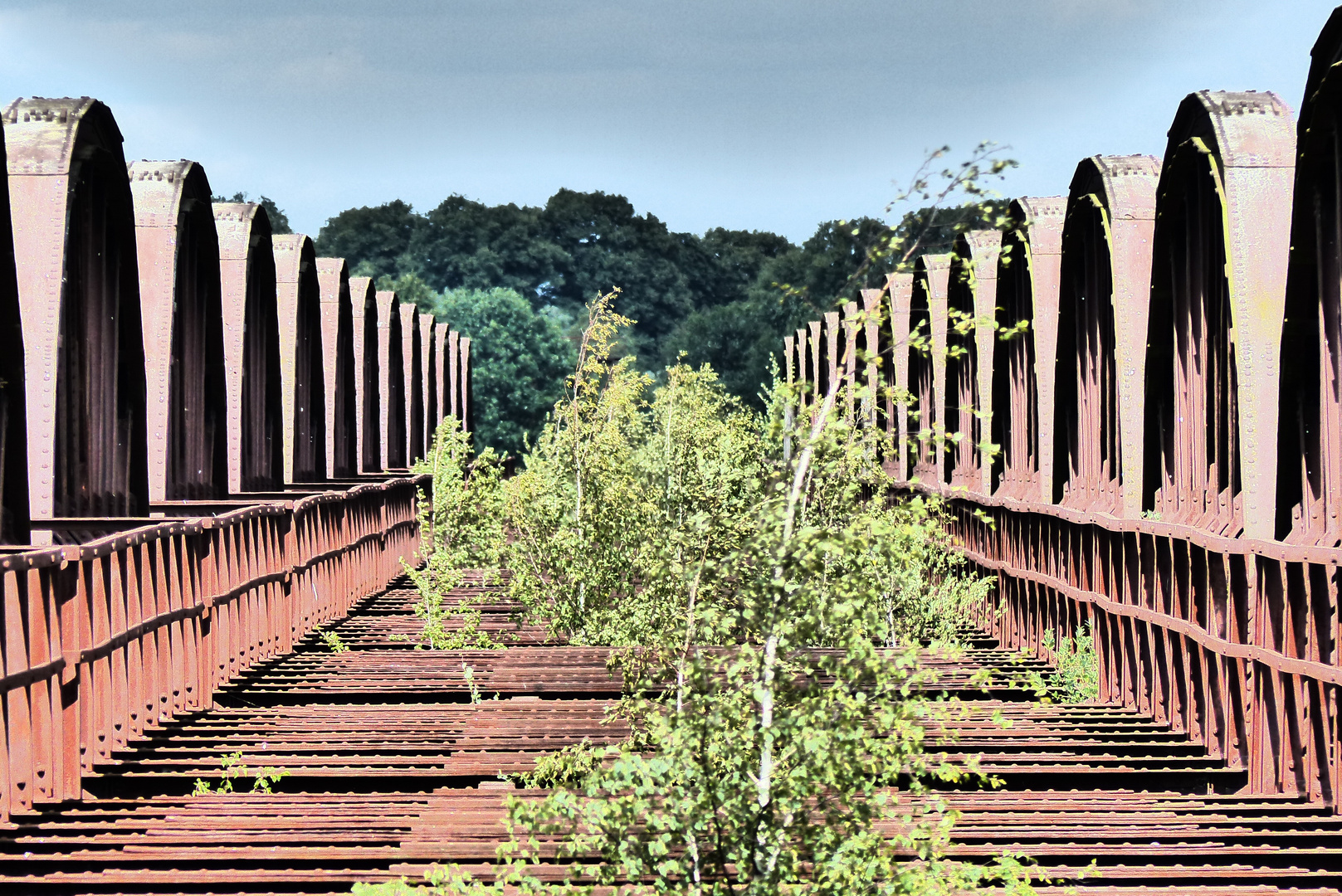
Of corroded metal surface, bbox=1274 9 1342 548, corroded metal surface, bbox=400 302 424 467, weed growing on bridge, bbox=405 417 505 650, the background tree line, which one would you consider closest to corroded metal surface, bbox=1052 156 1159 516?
corroded metal surface, bbox=1274 9 1342 548

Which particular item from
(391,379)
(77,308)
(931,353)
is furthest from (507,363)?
(77,308)

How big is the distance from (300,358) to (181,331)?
4.77 m

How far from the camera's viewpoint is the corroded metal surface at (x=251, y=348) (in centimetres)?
1480

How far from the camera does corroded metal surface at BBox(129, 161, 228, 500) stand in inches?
500

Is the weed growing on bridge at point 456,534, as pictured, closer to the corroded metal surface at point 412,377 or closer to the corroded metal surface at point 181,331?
the corroded metal surface at point 181,331

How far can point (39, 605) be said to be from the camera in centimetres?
670

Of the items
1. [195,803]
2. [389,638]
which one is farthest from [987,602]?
[195,803]

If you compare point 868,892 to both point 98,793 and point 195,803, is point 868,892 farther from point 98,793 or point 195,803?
point 98,793

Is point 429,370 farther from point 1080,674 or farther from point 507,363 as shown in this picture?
point 507,363

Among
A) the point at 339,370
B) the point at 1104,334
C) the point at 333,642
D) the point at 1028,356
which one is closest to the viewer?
the point at 1104,334

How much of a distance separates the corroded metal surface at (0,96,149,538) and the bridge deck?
1.75 m

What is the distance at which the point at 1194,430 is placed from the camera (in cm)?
1027

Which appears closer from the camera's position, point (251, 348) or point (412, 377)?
point (251, 348)

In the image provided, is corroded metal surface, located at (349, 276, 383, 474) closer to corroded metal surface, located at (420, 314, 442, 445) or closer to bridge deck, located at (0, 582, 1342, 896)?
corroded metal surface, located at (420, 314, 442, 445)
